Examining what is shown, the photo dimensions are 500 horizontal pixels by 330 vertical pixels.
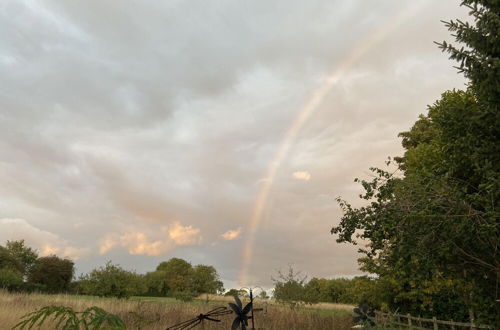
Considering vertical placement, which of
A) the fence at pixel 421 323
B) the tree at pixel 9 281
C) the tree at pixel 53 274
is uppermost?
the tree at pixel 53 274

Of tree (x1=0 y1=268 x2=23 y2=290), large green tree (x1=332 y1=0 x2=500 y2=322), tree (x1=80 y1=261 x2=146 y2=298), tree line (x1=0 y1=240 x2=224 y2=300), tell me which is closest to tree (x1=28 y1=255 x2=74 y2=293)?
tree line (x1=0 y1=240 x2=224 y2=300)

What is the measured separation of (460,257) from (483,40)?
6430 mm

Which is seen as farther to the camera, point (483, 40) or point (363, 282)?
point (363, 282)

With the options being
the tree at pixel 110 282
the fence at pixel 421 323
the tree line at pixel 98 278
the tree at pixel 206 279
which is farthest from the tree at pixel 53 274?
the fence at pixel 421 323

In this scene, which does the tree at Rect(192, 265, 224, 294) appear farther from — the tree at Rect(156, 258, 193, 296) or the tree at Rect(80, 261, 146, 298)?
the tree at Rect(80, 261, 146, 298)

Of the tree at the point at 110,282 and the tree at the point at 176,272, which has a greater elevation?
the tree at the point at 176,272

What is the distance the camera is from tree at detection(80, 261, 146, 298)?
1388 inches

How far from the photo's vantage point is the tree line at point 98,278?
35.8 m

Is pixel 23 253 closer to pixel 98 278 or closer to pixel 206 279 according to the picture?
pixel 206 279

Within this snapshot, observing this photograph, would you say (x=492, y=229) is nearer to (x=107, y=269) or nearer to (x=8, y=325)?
(x=8, y=325)

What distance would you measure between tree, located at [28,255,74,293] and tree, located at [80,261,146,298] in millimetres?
35538

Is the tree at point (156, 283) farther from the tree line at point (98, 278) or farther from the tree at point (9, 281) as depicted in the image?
the tree at point (9, 281)

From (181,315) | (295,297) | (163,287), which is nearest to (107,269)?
(295,297)

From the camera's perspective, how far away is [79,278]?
37375 mm
